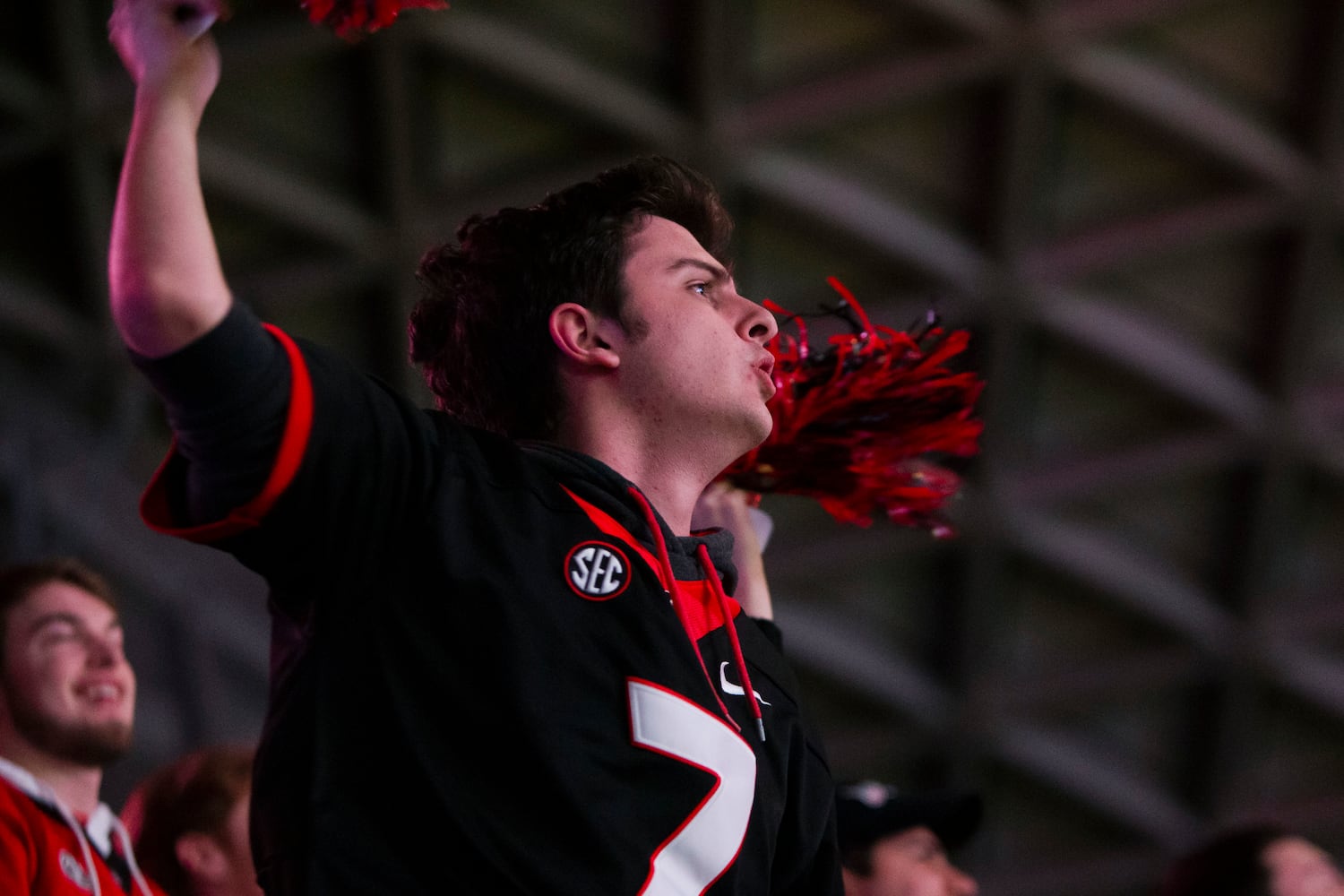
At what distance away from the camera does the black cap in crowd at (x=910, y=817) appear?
107 inches

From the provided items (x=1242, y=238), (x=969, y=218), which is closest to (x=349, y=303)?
(x=969, y=218)

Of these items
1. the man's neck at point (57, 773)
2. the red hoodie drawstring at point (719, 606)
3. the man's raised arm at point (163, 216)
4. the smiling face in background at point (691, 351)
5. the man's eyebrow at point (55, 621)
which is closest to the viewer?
the man's raised arm at point (163, 216)

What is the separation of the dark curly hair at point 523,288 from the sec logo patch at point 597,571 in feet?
0.82

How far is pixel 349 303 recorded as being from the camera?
6.61m

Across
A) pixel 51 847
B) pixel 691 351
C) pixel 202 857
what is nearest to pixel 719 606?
pixel 691 351

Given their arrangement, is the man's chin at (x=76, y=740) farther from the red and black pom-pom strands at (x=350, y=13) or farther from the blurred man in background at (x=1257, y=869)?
the blurred man in background at (x=1257, y=869)

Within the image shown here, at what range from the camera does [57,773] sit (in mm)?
2309

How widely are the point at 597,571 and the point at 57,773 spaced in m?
1.49

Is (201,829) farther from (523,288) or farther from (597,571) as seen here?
(597,571)

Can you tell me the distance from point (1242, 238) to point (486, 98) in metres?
3.57

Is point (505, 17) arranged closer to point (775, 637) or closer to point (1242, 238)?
point (1242, 238)

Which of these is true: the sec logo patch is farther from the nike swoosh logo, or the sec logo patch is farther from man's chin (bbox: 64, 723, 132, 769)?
man's chin (bbox: 64, 723, 132, 769)

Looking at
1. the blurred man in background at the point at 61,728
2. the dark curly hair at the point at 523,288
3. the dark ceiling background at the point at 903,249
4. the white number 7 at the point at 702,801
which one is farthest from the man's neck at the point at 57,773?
the dark ceiling background at the point at 903,249

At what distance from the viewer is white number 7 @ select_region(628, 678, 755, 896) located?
1177 millimetres
